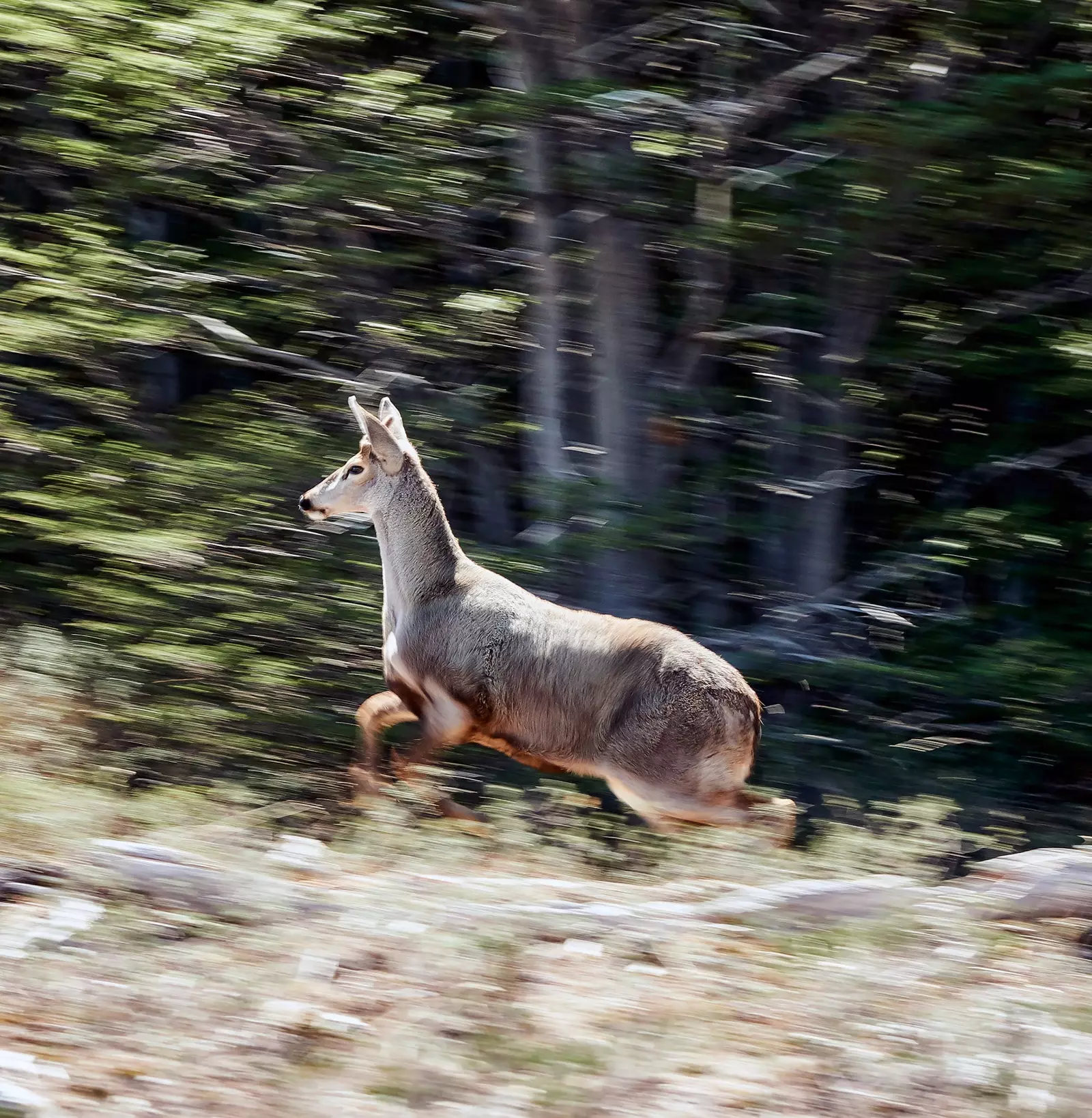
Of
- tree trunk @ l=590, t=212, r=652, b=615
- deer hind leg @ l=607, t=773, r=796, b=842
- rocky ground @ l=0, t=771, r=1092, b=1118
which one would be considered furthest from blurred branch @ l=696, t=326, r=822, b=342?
rocky ground @ l=0, t=771, r=1092, b=1118

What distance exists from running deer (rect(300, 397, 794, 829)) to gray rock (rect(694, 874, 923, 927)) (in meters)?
1.71

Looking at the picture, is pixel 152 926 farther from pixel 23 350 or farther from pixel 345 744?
pixel 23 350

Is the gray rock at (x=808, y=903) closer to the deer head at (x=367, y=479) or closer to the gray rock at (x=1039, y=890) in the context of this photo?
the gray rock at (x=1039, y=890)

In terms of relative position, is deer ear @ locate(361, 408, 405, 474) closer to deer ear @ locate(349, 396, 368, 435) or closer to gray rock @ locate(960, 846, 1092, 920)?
deer ear @ locate(349, 396, 368, 435)

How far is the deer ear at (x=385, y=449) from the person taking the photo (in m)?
8.38

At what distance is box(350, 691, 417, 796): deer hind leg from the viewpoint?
303 inches

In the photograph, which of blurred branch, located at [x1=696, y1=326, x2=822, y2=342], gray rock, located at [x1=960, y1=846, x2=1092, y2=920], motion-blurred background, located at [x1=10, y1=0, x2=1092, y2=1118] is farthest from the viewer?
blurred branch, located at [x1=696, y1=326, x2=822, y2=342]

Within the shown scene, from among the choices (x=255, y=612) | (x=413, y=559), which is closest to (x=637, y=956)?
(x=413, y=559)

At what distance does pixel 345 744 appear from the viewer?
9422mm

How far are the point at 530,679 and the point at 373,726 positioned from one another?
3.06ft

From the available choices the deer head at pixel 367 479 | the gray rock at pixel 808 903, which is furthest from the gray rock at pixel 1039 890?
the deer head at pixel 367 479

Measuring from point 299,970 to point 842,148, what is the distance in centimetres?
813

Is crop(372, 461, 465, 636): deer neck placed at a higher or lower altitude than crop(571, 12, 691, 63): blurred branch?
lower

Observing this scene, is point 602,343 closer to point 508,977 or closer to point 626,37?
point 626,37
